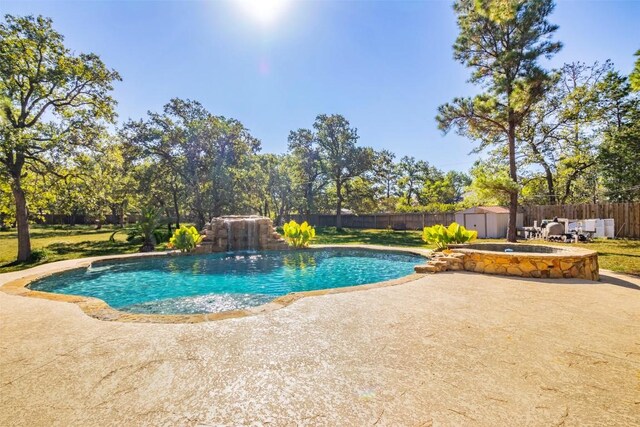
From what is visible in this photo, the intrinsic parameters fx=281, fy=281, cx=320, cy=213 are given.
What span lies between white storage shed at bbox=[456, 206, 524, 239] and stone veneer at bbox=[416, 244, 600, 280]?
11710mm

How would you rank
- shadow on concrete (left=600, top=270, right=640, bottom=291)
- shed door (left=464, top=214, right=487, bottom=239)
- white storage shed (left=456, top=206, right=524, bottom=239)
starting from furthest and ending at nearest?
1. shed door (left=464, top=214, right=487, bottom=239)
2. white storage shed (left=456, top=206, right=524, bottom=239)
3. shadow on concrete (left=600, top=270, right=640, bottom=291)

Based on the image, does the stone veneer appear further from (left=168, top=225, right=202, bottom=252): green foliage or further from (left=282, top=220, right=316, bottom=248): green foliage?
(left=168, top=225, right=202, bottom=252): green foliage

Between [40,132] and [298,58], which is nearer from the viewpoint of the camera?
[40,132]

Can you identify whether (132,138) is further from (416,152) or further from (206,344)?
(416,152)

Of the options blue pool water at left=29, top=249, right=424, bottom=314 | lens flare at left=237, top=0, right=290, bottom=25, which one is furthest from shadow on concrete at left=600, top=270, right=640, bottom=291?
lens flare at left=237, top=0, right=290, bottom=25

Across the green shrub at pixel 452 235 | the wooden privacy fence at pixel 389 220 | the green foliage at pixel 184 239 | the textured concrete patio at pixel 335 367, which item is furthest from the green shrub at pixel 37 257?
the wooden privacy fence at pixel 389 220

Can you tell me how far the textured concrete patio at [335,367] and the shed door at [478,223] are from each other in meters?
15.4

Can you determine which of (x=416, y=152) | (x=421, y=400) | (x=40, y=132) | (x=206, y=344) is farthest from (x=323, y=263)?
(x=416, y=152)

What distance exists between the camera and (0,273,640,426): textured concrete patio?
6.01 ft

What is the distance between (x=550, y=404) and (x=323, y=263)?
8.32 metres

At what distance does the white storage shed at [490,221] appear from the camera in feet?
58.1

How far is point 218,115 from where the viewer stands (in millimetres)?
21234

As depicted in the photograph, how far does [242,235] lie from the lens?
13477 millimetres

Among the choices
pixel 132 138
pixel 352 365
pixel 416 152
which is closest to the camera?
pixel 352 365
